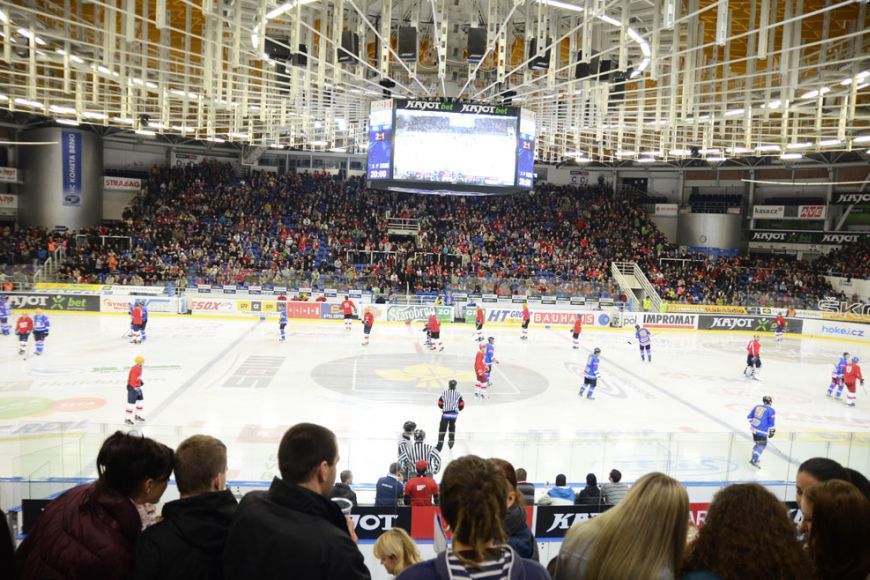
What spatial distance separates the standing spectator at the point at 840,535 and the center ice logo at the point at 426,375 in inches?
567

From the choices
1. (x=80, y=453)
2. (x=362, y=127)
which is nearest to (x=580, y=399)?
(x=80, y=453)

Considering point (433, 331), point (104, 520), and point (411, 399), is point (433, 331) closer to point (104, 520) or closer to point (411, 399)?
point (411, 399)

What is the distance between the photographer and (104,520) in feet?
7.72

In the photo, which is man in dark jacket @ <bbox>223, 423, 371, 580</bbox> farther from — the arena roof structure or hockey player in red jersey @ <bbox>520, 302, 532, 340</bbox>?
hockey player in red jersey @ <bbox>520, 302, 532, 340</bbox>

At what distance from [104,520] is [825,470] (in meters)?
3.26

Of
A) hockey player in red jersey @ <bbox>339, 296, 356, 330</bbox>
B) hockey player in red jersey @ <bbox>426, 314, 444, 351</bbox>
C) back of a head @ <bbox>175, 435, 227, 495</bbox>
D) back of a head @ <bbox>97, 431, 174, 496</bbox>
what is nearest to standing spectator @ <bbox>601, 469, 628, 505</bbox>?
back of a head @ <bbox>175, 435, 227, 495</bbox>

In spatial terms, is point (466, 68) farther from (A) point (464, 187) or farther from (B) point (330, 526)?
(B) point (330, 526)

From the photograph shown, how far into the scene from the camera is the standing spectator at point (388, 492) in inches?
271

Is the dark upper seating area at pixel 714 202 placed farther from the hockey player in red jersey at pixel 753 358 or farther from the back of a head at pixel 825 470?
the back of a head at pixel 825 470

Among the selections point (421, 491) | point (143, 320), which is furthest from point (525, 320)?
point (421, 491)

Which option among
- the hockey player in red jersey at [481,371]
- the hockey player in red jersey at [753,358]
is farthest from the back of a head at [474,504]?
the hockey player in red jersey at [753,358]

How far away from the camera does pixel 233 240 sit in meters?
34.5

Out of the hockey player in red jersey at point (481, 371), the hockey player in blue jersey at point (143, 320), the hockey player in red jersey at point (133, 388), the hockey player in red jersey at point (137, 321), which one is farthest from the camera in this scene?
the hockey player in blue jersey at point (143, 320)

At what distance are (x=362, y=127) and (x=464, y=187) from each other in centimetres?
1027
